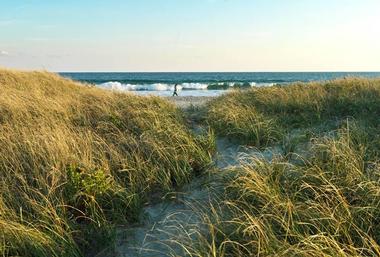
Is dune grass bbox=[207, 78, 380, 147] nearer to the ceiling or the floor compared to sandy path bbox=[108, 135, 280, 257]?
nearer to the ceiling

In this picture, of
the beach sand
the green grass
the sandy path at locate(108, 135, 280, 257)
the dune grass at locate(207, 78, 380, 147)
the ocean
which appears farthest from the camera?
the ocean

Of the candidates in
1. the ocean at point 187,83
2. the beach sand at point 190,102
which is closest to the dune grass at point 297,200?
the beach sand at point 190,102

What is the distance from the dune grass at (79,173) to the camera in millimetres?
3582

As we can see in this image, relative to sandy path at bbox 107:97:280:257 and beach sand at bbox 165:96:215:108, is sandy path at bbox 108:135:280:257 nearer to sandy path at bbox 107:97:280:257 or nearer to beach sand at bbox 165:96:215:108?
sandy path at bbox 107:97:280:257

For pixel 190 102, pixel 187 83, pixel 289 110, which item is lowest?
pixel 187 83

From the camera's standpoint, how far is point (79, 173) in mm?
4262

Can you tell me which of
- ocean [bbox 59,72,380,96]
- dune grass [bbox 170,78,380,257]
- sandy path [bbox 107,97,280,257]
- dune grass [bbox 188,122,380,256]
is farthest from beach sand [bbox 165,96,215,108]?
dune grass [bbox 188,122,380,256]

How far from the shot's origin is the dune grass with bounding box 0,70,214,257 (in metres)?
3.58

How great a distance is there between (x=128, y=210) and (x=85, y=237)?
522 millimetres

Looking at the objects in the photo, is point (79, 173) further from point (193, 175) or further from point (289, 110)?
point (289, 110)

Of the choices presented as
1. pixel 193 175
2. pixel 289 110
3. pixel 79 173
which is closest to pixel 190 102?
pixel 289 110

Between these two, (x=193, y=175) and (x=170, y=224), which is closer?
(x=170, y=224)

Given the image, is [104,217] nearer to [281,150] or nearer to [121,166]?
[121,166]

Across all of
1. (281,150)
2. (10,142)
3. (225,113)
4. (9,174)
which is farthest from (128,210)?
(225,113)
